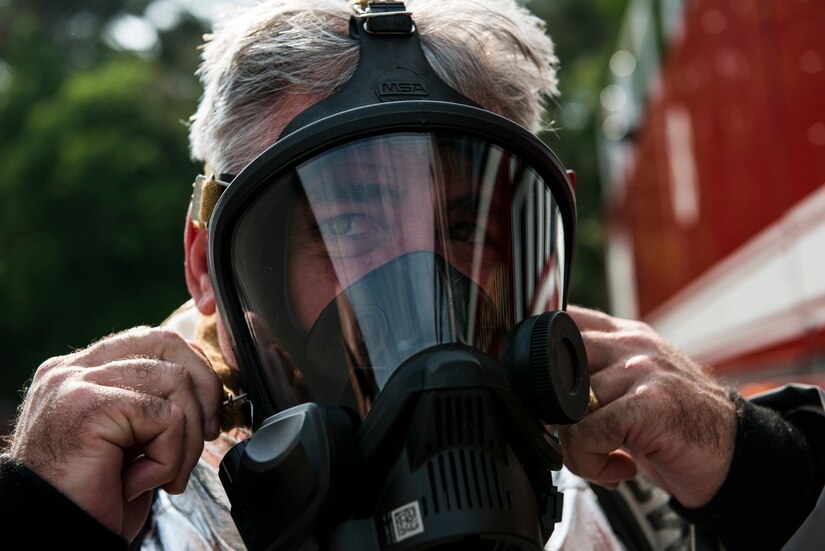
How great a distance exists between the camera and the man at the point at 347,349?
172 cm

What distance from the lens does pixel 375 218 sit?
68.9 inches

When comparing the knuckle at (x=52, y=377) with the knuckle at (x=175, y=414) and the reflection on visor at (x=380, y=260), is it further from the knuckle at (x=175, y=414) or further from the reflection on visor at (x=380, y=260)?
the reflection on visor at (x=380, y=260)

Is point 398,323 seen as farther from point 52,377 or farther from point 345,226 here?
point 52,377

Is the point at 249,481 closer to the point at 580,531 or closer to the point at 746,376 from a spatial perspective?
the point at 580,531

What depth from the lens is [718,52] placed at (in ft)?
16.5

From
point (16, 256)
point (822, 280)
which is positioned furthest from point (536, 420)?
point (16, 256)

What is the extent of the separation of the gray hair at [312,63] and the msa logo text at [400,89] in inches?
3.6

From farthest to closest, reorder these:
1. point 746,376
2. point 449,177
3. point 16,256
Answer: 1. point 16,256
2. point 746,376
3. point 449,177

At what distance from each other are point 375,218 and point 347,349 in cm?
22

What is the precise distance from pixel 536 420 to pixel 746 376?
3550 millimetres

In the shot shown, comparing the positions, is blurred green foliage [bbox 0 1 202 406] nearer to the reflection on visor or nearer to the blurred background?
the blurred background

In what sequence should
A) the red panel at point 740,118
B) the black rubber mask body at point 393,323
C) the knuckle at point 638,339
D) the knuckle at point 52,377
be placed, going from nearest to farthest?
the black rubber mask body at point 393,323 → the knuckle at point 52,377 → the knuckle at point 638,339 → the red panel at point 740,118

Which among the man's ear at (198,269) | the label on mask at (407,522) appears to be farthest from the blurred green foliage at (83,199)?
the label on mask at (407,522)

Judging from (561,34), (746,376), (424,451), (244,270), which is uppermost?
(244,270)
